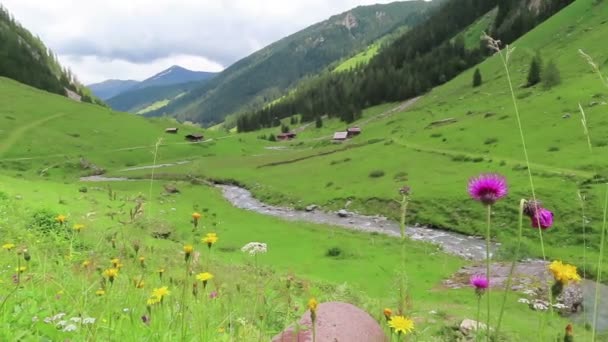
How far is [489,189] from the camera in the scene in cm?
293

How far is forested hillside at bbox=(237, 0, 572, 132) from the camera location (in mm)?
144875

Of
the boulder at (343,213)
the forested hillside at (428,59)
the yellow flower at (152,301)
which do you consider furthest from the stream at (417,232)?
the forested hillside at (428,59)

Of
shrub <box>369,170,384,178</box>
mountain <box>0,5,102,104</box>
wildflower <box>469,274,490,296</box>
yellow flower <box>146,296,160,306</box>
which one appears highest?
mountain <box>0,5,102,104</box>

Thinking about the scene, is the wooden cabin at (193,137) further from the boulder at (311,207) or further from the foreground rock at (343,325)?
the foreground rock at (343,325)

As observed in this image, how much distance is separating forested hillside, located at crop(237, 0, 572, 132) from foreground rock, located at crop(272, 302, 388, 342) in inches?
5409

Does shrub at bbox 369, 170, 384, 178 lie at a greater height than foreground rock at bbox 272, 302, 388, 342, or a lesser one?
lesser

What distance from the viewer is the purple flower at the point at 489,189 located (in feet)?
9.52

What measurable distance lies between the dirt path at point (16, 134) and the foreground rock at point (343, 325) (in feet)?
295

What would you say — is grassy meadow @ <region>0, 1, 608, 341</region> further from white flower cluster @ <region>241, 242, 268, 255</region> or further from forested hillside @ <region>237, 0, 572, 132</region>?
forested hillside @ <region>237, 0, 572, 132</region>

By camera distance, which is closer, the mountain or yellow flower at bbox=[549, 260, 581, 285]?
yellow flower at bbox=[549, 260, 581, 285]

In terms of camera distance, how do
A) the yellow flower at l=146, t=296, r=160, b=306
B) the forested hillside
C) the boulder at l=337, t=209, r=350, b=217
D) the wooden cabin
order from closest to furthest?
the yellow flower at l=146, t=296, r=160, b=306, the boulder at l=337, t=209, r=350, b=217, the wooden cabin, the forested hillside

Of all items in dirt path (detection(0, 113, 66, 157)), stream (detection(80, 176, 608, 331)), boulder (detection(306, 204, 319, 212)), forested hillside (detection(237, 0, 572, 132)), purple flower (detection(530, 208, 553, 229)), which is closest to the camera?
purple flower (detection(530, 208, 553, 229))

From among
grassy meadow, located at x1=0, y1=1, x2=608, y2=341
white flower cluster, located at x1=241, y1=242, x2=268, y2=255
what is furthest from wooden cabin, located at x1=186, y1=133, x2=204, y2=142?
white flower cluster, located at x1=241, y1=242, x2=268, y2=255

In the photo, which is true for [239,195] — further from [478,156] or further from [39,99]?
[39,99]
